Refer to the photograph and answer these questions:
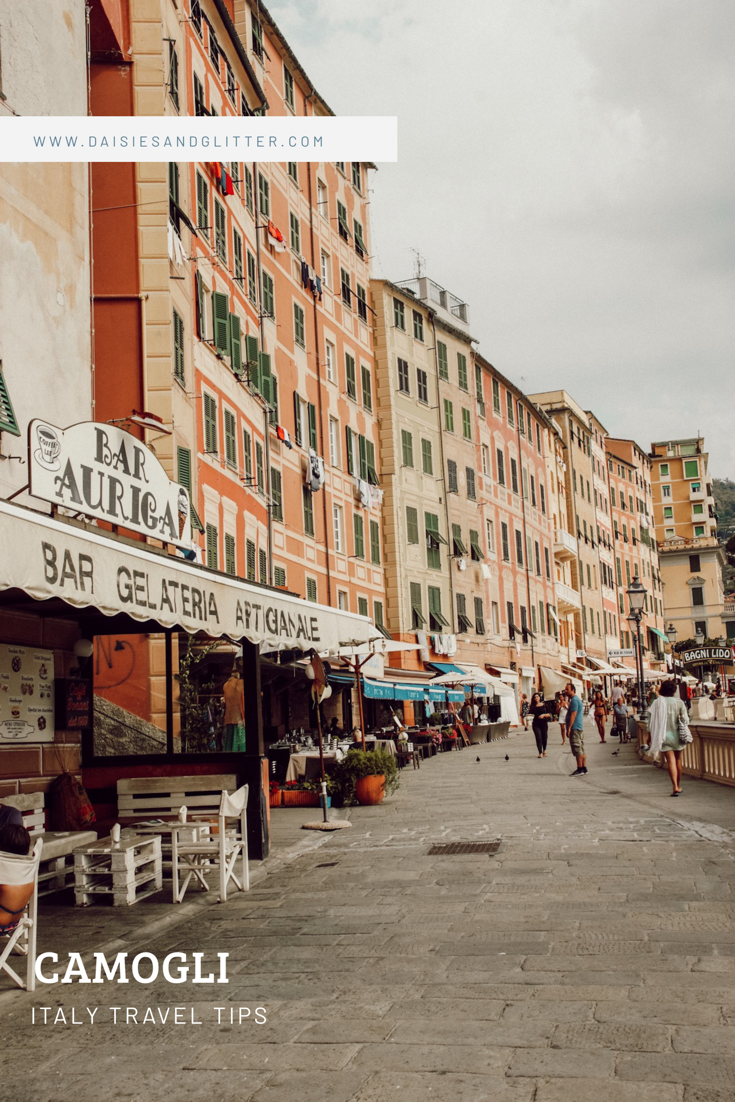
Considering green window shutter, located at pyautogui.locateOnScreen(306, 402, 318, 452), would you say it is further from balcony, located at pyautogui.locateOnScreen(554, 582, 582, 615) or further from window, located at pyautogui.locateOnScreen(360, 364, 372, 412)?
balcony, located at pyautogui.locateOnScreen(554, 582, 582, 615)

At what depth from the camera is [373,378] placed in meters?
41.6

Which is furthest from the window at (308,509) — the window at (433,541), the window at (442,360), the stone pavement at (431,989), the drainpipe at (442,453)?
the stone pavement at (431,989)

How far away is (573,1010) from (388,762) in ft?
39.6

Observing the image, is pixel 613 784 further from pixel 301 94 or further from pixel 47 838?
pixel 301 94

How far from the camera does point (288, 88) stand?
114ft

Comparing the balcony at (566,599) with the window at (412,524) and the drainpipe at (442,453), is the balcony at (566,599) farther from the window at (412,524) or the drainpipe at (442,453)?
the window at (412,524)

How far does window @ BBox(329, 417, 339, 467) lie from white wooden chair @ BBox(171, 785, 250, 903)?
25.5 m

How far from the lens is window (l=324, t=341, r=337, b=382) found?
35.8 meters

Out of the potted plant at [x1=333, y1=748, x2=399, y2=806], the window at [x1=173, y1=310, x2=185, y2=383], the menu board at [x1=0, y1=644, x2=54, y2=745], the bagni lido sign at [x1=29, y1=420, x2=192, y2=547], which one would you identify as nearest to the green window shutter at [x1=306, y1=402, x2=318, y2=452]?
the window at [x1=173, y1=310, x2=185, y2=383]

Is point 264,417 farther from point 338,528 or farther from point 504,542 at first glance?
point 504,542

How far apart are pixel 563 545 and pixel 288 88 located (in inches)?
1404

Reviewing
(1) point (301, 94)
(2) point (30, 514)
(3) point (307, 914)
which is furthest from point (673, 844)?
(1) point (301, 94)

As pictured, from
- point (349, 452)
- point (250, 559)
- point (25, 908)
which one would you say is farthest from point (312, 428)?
point (25, 908)

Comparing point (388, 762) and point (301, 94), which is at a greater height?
point (301, 94)
